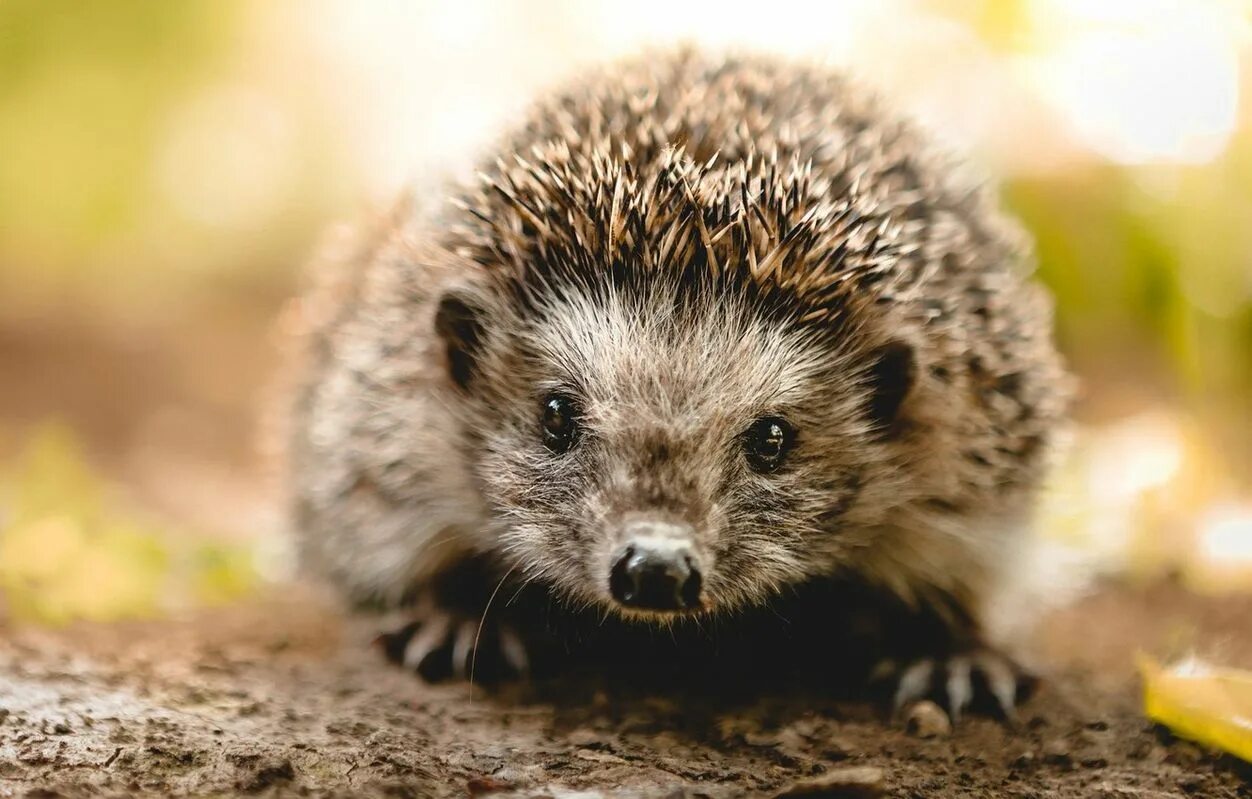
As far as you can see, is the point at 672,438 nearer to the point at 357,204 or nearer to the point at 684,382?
the point at 684,382

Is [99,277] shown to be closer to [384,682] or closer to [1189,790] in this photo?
[384,682]

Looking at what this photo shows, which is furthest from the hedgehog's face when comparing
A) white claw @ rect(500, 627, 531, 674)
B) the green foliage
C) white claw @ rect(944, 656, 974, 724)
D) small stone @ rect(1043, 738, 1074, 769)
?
the green foliage

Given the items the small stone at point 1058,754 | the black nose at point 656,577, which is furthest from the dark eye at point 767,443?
the small stone at point 1058,754

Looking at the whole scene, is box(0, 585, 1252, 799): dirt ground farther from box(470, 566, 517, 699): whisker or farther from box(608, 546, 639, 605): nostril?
box(608, 546, 639, 605): nostril

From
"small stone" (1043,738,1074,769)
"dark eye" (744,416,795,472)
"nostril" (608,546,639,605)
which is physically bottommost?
"small stone" (1043,738,1074,769)

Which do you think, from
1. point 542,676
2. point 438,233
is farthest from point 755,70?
point 542,676

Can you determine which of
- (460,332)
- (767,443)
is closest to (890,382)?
(767,443)
